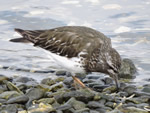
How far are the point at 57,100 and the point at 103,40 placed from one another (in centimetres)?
220

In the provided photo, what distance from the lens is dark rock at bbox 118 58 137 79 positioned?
9915 mm

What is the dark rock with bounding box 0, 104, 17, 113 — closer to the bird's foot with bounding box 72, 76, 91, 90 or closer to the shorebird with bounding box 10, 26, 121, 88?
the shorebird with bounding box 10, 26, 121, 88

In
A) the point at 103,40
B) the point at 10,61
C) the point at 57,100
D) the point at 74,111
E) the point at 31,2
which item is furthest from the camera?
the point at 31,2

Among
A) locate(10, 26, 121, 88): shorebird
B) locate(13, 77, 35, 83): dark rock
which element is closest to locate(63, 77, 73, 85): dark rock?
locate(10, 26, 121, 88): shorebird

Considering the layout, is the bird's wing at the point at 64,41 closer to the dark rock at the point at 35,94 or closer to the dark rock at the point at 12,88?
the dark rock at the point at 35,94

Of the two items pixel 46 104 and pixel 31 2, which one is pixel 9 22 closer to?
pixel 31 2

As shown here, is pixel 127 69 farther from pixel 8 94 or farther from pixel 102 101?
pixel 8 94

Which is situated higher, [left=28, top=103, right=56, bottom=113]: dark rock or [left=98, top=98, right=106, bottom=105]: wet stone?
[left=28, top=103, right=56, bottom=113]: dark rock

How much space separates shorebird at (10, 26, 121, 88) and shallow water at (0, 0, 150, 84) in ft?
4.07

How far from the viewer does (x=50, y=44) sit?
895 cm

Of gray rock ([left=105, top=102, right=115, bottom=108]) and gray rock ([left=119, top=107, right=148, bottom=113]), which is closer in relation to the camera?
gray rock ([left=119, top=107, right=148, bottom=113])

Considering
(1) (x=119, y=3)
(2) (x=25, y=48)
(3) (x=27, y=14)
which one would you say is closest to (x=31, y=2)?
(3) (x=27, y=14)

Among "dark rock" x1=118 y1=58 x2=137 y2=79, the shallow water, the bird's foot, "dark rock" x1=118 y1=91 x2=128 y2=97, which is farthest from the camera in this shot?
the shallow water

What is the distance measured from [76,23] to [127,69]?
5.37 m
